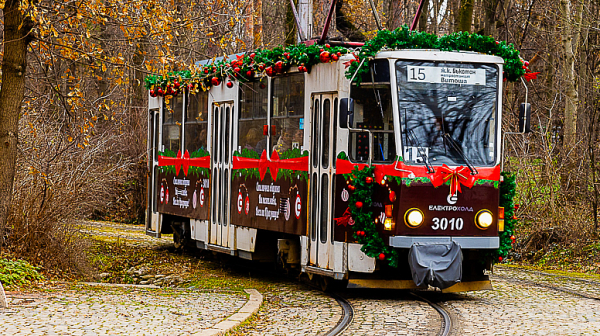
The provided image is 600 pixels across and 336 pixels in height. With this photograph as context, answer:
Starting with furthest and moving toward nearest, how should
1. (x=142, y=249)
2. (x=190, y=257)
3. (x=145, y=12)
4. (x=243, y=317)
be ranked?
(x=142, y=249)
(x=190, y=257)
(x=145, y=12)
(x=243, y=317)

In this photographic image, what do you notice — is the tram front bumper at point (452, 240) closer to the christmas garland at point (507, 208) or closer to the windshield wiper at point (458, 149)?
the christmas garland at point (507, 208)

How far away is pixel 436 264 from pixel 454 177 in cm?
108

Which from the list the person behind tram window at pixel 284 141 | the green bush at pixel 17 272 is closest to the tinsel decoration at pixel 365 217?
the person behind tram window at pixel 284 141

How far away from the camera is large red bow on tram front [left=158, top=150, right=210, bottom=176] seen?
15.5 m

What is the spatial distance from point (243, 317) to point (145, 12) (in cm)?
433

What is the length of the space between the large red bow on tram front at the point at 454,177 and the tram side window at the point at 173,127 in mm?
6934

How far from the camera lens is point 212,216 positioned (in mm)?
15227

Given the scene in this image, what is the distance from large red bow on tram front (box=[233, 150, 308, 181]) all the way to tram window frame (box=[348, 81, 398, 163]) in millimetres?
1029

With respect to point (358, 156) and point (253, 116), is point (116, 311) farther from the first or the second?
point (253, 116)

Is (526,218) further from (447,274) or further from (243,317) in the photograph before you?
A: (243,317)

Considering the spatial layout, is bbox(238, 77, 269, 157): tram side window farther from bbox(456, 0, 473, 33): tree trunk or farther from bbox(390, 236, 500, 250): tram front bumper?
bbox(456, 0, 473, 33): tree trunk

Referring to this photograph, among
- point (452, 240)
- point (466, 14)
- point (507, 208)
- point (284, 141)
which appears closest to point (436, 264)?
point (452, 240)

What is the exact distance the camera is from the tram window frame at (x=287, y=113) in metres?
12.4

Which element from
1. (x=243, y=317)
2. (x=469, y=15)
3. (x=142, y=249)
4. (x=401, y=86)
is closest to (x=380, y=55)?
(x=401, y=86)
